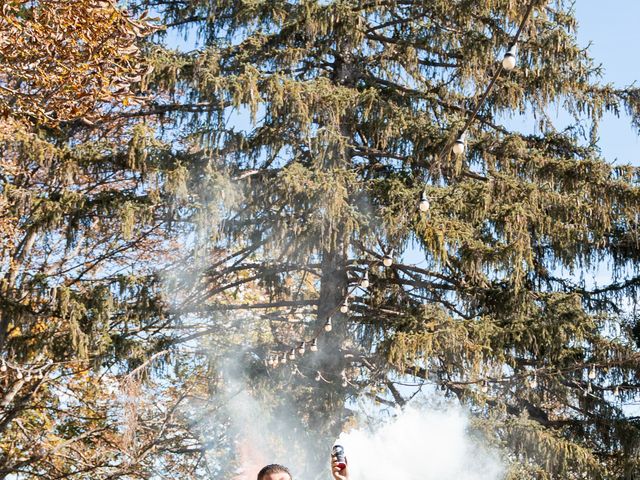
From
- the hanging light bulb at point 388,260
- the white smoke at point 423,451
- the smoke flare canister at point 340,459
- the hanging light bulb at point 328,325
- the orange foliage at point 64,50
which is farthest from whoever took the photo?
the white smoke at point 423,451

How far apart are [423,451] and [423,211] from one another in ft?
14.5

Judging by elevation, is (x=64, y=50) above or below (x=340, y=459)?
above

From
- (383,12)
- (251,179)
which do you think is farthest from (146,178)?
(383,12)

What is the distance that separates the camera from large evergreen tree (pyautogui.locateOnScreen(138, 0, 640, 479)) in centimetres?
1121

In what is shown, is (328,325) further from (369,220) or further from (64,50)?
(64,50)

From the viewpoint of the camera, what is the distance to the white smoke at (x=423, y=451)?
12016 mm

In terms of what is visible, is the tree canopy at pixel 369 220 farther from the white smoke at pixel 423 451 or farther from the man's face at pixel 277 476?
the man's face at pixel 277 476

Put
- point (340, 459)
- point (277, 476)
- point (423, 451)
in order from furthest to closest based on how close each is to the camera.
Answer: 1. point (423, 451)
2. point (340, 459)
3. point (277, 476)

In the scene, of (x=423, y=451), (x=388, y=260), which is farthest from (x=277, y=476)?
(x=423, y=451)

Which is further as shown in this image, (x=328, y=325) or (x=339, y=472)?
(x=328, y=325)

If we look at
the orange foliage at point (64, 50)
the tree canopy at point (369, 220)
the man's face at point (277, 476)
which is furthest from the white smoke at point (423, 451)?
the man's face at point (277, 476)

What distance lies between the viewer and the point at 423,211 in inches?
421

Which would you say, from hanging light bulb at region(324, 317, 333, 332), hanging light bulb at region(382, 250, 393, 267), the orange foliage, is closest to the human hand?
the orange foliage

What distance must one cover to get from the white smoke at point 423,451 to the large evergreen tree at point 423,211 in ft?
1.29
